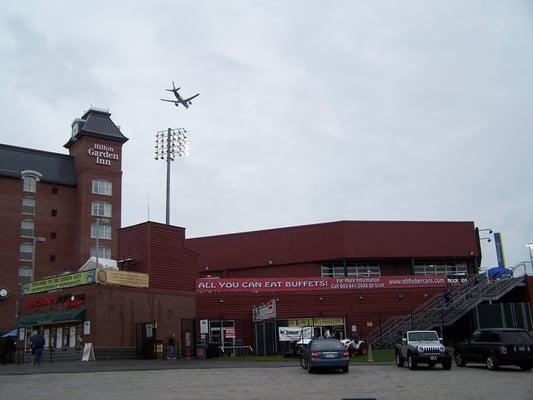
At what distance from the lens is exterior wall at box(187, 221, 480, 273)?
5641 centimetres

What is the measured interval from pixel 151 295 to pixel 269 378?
711 inches

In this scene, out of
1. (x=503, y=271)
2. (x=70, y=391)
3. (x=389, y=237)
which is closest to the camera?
(x=70, y=391)

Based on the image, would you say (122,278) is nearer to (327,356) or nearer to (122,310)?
(122,310)

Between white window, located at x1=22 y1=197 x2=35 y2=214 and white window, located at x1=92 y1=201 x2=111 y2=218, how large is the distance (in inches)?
258

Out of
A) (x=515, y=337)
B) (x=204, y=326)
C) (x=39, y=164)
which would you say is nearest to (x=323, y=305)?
(x=204, y=326)

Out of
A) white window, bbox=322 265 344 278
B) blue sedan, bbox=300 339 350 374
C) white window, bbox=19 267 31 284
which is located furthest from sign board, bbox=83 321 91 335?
white window, bbox=19 267 31 284

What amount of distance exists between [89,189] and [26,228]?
8113 millimetres

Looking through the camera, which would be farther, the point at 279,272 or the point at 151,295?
the point at 279,272

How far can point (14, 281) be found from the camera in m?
66.0

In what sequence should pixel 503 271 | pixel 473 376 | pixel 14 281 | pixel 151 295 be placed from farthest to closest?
pixel 14 281, pixel 503 271, pixel 151 295, pixel 473 376

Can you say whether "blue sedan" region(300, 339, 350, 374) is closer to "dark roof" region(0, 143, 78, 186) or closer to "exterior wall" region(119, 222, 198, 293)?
"exterior wall" region(119, 222, 198, 293)

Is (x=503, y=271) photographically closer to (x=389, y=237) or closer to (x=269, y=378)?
(x=389, y=237)

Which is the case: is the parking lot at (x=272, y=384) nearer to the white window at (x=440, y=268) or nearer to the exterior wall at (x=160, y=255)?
the exterior wall at (x=160, y=255)

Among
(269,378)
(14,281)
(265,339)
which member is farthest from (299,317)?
(14,281)
